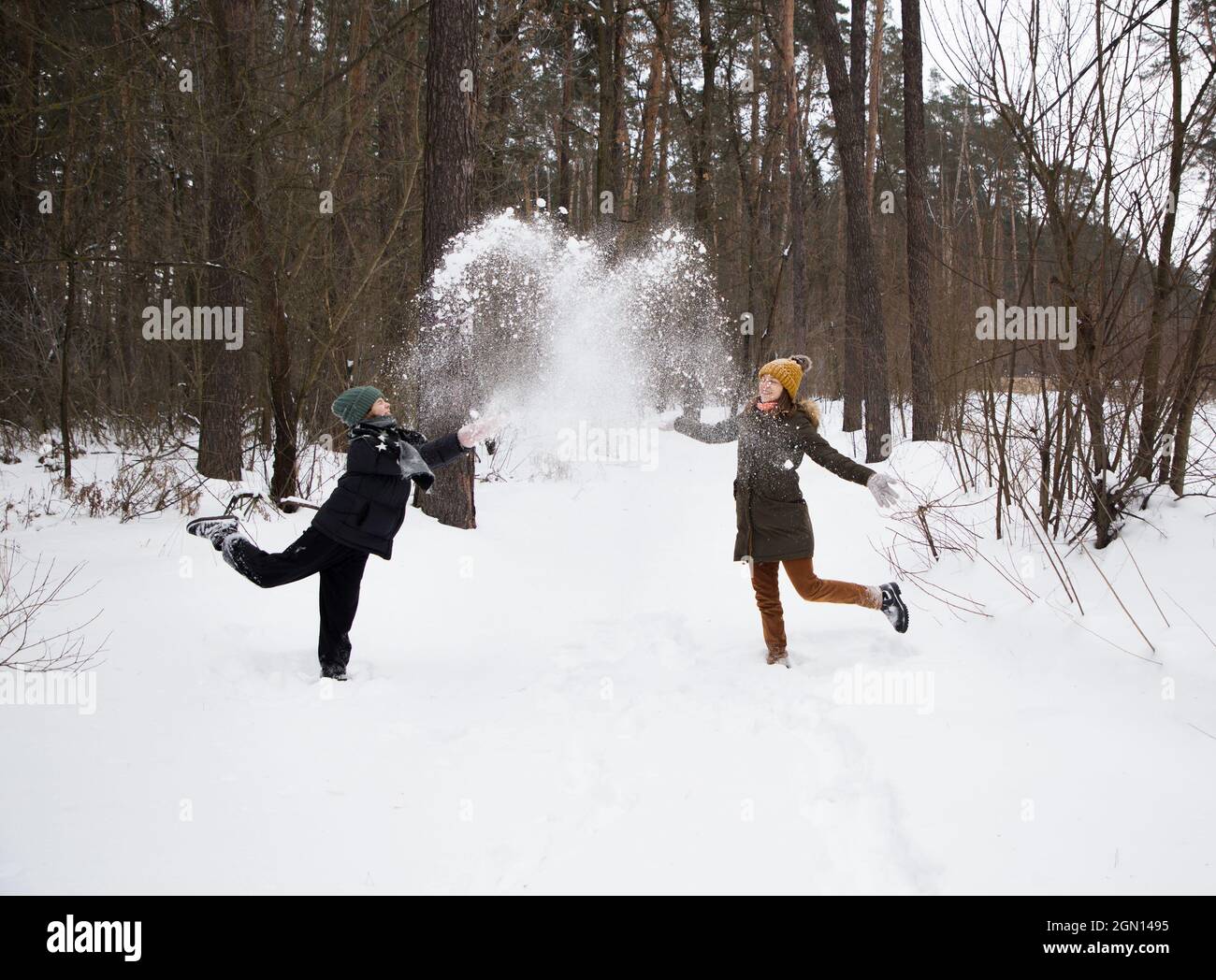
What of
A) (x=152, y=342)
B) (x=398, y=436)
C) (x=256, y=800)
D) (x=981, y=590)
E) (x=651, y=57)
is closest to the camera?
(x=256, y=800)

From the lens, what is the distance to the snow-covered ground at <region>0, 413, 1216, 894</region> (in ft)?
8.96

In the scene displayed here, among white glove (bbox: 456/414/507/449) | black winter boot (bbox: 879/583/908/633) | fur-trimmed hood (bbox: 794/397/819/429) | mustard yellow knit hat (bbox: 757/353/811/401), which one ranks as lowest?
black winter boot (bbox: 879/583/908/633)

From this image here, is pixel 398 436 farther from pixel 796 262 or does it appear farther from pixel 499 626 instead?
pixel 796 262

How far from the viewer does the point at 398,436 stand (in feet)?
15.3

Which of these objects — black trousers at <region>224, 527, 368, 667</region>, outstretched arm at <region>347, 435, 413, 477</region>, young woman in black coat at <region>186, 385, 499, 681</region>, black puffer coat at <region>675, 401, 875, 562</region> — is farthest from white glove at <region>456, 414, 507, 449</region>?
black puffer coat at <region>675, 401, 875, 562</region>

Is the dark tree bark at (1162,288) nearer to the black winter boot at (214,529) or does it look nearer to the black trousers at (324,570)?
the black trousers at (324,570)

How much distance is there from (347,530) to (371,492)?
0.25 meters

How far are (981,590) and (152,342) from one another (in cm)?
1492

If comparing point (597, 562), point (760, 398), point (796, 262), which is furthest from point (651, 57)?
point (760, 398)

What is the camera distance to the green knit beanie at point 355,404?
181 inches

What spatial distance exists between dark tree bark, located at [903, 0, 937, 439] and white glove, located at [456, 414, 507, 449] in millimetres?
8278

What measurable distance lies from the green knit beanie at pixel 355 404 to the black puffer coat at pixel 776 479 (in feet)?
7.46

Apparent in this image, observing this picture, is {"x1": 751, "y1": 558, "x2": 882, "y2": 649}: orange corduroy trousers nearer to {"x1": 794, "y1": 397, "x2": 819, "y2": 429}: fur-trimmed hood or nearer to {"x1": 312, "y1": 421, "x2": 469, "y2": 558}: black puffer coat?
{"x1": 794, "y1": 397, "x2": 819, "y2": 429}: fur-trimmed hood
